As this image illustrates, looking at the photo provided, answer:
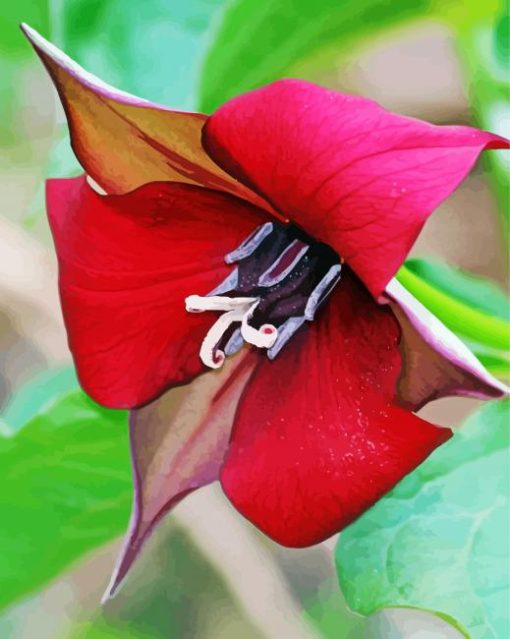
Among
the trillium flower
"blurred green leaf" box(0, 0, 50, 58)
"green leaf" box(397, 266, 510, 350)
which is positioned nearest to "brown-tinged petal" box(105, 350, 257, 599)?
the trillium flower

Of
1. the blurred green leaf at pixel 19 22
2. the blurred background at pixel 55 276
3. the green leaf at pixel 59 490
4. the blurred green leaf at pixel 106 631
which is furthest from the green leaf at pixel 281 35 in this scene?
the blurred green leaf at pixel 106 631

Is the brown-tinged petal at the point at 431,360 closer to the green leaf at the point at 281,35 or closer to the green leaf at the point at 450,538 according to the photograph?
the green leaf at the point at 450,538

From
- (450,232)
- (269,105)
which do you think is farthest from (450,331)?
(269,105)

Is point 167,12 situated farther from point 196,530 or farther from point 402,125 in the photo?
point 196,530

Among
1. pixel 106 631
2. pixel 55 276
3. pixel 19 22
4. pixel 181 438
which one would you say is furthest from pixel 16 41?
pixel 106 631

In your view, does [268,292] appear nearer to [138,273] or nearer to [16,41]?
[138,273]

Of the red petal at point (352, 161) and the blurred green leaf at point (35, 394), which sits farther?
the blurred green leaf at point (35, 394)
